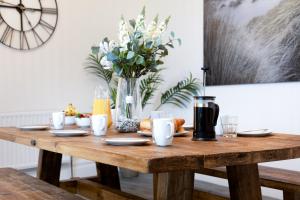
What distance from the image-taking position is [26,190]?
1.90 meters

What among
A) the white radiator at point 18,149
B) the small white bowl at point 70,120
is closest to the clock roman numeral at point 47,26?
the white radiator at point 18,149

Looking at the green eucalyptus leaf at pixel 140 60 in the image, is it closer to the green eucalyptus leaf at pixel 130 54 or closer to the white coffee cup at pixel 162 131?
the green eucalyptus leaf at pixel 130 54

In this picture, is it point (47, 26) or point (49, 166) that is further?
point (47, 26)

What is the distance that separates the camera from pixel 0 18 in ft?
11.7

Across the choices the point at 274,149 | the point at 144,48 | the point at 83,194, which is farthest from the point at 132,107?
the point at 83,194

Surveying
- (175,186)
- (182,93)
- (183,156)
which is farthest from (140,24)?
(182,93)

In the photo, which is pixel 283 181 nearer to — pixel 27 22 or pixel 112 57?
pixel 112 57

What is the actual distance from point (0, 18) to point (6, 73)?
1.53 ft

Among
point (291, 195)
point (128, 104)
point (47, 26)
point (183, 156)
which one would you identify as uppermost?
point (47, 26)

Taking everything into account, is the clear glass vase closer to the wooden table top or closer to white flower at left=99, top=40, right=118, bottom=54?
white flower at left=99, top=40, right=118, bottom=54

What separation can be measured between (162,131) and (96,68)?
2763 millimetres

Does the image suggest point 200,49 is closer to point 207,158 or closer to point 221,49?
point 221,49

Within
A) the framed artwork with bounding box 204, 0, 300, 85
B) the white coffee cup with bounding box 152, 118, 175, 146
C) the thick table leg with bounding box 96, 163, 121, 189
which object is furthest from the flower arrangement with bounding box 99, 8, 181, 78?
the framed artwork with bounding box 204, 0, 300, 85

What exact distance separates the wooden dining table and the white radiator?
1572 millimetres
